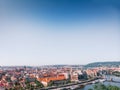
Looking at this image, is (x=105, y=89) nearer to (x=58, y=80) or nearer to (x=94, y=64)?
(x=58, y=80)

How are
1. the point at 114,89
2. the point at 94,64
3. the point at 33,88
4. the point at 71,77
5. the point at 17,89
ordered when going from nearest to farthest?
the point at 114,89
the point at 17,89
the point at 33,88
the point at 71,77
the point at 94,64

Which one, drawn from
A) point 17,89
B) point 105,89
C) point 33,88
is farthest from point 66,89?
point 105,89

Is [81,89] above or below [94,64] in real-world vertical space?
below

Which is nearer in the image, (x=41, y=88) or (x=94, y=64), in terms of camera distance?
(x=41, y=88)

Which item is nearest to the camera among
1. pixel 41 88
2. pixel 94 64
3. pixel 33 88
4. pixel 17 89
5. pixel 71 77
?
pixel 17 89

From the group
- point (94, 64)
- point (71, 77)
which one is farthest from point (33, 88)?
point (94, 64)

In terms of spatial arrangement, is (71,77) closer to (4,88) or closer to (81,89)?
(81,89)

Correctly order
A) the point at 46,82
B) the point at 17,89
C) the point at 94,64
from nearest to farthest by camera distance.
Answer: the point at 17,89 < the point at 46,82 < the point at 94,64

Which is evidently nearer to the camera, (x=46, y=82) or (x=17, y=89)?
(x=17, y=89)

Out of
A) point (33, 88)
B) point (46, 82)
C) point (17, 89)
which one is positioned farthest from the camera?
point (46, 82)
